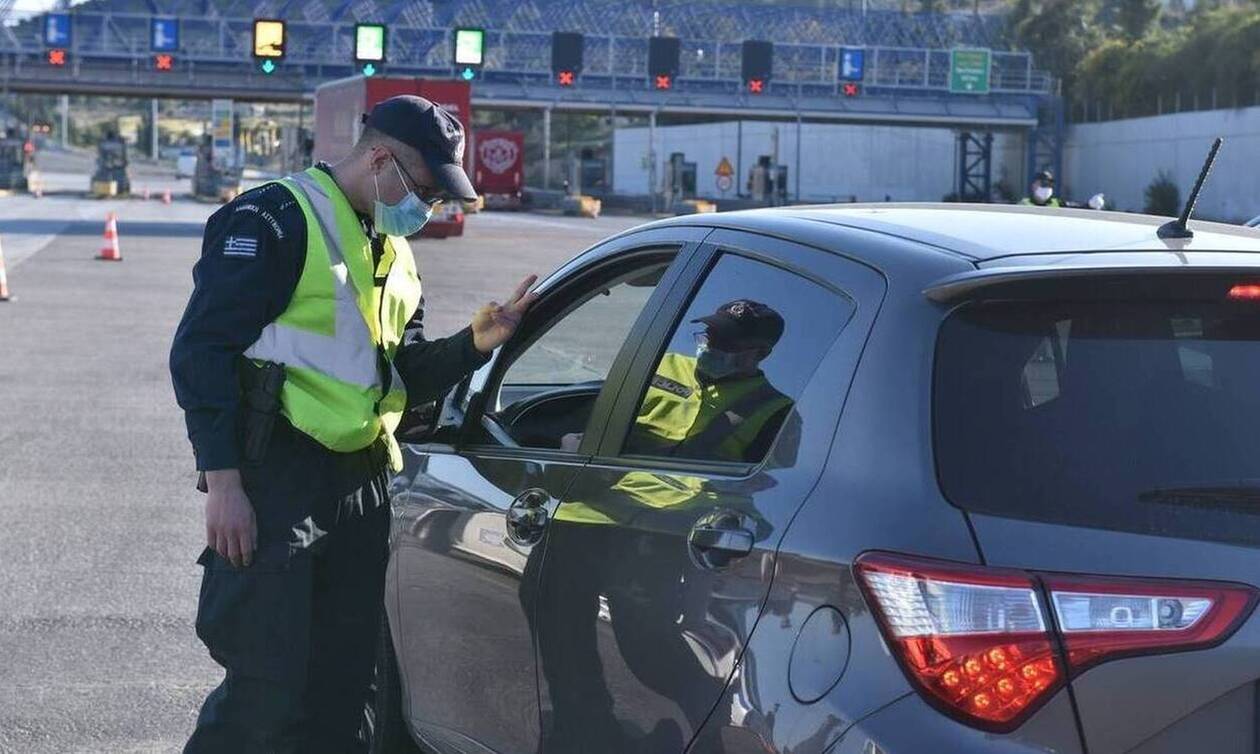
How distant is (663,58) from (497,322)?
207 ft

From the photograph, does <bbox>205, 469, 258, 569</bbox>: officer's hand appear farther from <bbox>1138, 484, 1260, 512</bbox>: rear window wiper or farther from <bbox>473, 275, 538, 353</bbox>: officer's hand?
<bbox>1138, 484, 1260, 512</bbox>: rear window wiper

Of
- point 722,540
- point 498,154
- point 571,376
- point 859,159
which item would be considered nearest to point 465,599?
point 722,540

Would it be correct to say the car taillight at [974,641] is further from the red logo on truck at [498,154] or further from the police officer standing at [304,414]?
the red logo on truck at [498,154]

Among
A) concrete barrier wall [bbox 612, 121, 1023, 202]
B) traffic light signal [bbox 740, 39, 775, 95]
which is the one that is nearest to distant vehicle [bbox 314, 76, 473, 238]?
traffic light signal [bbox 740, 39, 775, 95]

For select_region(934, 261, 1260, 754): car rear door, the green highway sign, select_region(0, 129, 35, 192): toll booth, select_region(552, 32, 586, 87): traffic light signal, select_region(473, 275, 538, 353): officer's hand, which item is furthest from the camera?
select_region(0, 129, 35, 192): toll booth

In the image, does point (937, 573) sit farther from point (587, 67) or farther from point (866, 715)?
point (587, 67)

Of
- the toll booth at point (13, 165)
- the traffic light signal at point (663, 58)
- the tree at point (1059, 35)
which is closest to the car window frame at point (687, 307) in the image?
the traffic light signal at point (663, 58)

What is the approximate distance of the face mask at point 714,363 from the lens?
3593 millimetres

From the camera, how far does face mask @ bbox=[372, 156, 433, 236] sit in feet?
14.2

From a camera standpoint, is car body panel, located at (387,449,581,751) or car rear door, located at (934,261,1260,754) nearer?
car rear door, located at (934,261,1260,754)

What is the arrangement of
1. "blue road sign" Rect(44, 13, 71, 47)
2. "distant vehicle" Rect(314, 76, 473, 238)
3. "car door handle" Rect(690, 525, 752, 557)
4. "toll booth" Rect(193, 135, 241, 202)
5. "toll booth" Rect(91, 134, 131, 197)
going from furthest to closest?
"toll booth" Rect(91, 134, 131, 197), "toll booth" Rect(193, 135, 241, 202), "blue road sign" Rect(44, 13, 71, 47), "distant vehicle" Rect(314, 76, 473, 238), "car door handle" Rect(690, 525, 752, 557)

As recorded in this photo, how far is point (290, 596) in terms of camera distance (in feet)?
13.5

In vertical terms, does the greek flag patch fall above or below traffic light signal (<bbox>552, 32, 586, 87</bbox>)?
below

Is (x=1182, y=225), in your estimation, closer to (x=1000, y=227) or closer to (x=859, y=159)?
(x=1000, y=227)
